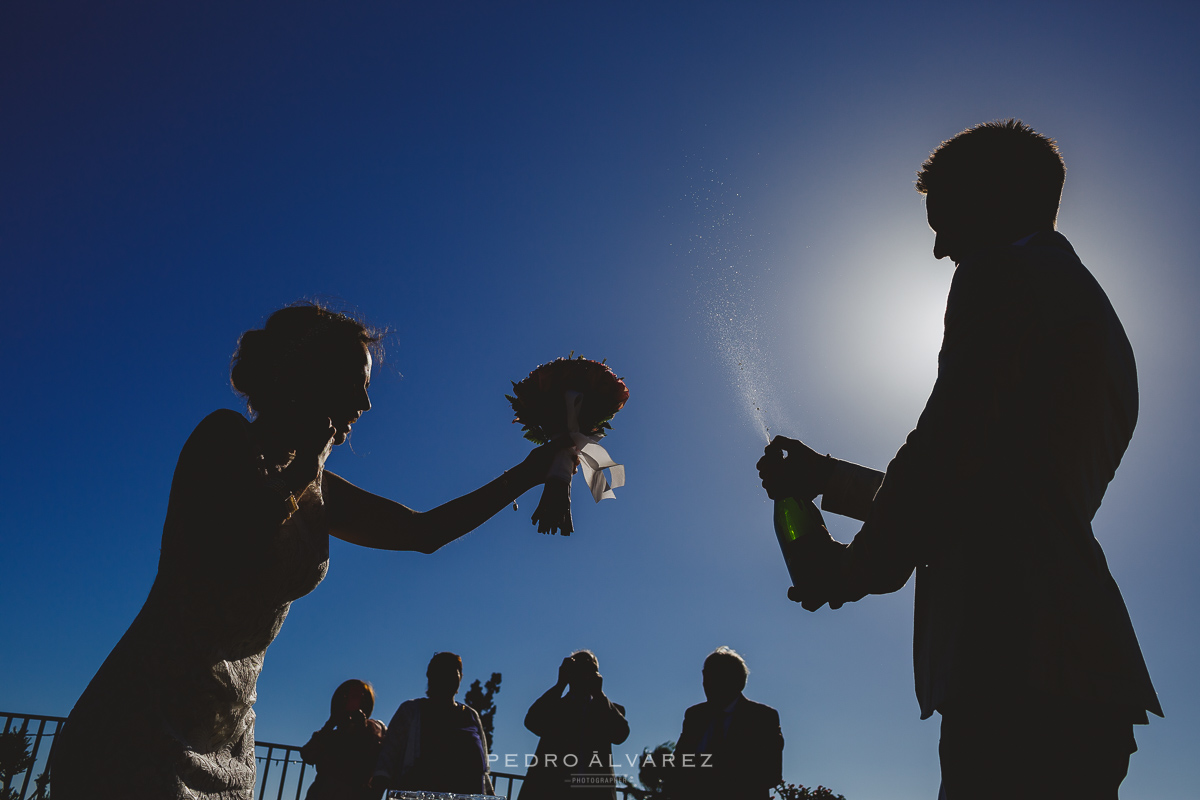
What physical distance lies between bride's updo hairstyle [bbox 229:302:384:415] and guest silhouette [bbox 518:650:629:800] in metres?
4.54

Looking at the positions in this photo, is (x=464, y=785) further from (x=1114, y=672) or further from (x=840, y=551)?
(x=1114, y=672)

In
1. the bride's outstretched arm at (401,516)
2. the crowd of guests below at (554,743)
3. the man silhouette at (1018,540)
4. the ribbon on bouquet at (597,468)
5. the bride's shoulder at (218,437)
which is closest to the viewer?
the man silhouette at (1018,540)

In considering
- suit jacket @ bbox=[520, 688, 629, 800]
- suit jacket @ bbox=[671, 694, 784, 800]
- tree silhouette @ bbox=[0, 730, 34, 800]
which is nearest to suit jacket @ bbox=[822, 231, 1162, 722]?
suit jacket @ bbox=[671, 694, 784, 800]

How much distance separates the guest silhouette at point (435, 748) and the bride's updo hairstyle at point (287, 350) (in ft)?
13.3

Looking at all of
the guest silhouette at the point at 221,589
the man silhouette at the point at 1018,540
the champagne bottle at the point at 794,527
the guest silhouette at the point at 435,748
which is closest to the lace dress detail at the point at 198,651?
the guest silhouette at the point at 221,589

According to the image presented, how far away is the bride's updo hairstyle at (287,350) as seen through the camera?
2.29m

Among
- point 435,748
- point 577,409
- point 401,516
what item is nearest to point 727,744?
point 435,748

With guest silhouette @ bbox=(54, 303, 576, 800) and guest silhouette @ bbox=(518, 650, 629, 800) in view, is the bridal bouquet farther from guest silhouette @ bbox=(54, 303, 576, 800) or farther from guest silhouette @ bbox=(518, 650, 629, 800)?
guest silhouette @ bbox=(518, 650, 629, 800)

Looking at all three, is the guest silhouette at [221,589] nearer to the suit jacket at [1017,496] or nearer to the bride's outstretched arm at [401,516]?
the bride's outstretched arm at [401,516]

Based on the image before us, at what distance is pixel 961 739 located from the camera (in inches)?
54.3

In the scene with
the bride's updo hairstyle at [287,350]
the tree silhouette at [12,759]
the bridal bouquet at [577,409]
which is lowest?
the tree silhouette at [12,759]

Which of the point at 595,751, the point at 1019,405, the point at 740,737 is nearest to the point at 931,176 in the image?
the point at 1019,405

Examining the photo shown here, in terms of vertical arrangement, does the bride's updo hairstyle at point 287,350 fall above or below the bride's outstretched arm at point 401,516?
above

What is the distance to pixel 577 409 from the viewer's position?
3656 millimetres
